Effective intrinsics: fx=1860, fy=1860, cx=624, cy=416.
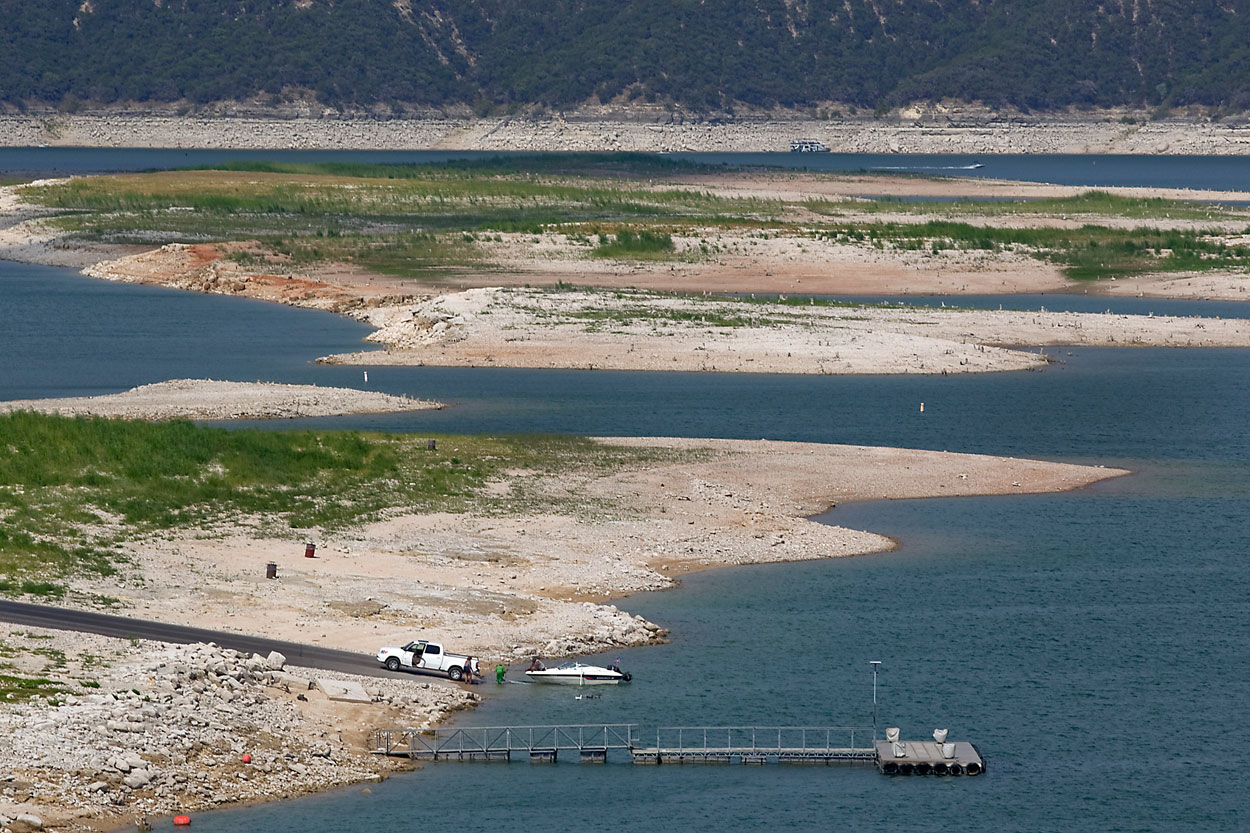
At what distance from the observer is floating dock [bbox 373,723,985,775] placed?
49.2 meters

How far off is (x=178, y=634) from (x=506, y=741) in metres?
11.1

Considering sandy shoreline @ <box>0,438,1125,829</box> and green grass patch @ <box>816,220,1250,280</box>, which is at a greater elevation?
green grass patch @ <box>816,220,1250,280</box>

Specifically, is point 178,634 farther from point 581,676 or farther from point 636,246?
point 636,246

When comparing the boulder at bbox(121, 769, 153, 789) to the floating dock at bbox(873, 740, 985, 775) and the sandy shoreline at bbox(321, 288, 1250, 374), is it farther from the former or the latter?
the sandy shoreline at bbox(321, 288, 1250, 374)

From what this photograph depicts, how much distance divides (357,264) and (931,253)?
51.1m

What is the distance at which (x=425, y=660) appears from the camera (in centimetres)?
5456

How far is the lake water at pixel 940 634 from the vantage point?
154 feet

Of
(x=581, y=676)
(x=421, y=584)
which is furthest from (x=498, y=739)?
Answer: (x=421, y=584)

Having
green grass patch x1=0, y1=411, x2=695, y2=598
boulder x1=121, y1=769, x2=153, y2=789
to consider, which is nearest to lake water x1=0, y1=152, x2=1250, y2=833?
boulder x1=121, y1=769, x2=153, y2=789

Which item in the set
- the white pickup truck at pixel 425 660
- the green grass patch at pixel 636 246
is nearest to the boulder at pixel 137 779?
the white pickup truck at pixel 425 660

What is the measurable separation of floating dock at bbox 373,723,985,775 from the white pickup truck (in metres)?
3.74

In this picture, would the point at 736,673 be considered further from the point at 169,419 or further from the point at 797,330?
the point at 797,330

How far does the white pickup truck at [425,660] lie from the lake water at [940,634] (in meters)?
1.47

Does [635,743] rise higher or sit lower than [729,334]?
lower
